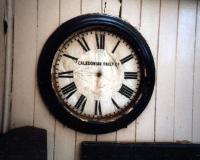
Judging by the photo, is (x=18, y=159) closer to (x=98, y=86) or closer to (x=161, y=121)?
(x=98, y=86)

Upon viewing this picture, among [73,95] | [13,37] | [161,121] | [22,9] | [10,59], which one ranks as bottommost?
[161,121]

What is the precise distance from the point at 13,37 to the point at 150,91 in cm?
87

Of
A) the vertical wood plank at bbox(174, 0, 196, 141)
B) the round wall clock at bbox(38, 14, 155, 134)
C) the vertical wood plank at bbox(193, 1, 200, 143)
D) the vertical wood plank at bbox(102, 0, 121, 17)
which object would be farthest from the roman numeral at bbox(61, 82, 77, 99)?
the vertical wood plank at bbox(193, 1, 200, 143)

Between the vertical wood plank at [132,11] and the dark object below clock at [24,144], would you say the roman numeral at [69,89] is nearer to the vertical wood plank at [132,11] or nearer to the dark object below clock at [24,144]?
the dark object below clock at [24,144]

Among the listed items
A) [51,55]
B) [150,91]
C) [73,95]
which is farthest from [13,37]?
[150,91]

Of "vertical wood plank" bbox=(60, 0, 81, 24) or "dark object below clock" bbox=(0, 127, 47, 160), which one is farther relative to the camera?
"vertical wood plank" bbox=(60, 0, 81, 24)

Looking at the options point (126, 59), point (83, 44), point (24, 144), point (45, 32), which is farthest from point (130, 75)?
point (24, 144)

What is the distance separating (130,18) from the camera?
1.87 m

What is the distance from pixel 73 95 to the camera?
1814 mm

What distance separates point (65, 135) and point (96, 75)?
0.40m

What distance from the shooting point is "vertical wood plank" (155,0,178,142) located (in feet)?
6.30

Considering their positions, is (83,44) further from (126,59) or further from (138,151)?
(138,151)

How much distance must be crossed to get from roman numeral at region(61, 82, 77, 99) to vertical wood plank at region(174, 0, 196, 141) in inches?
25.9

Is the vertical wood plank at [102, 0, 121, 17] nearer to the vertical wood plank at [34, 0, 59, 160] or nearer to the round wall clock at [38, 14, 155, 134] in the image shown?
the round wall clock at [38, 14, 155, 134]
